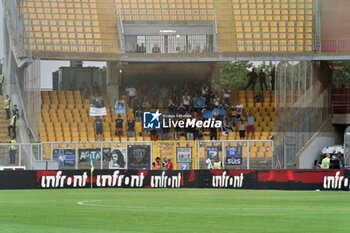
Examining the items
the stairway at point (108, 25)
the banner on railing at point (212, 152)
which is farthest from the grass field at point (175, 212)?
the stairway at point (108, 25)

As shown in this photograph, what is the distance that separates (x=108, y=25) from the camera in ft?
153

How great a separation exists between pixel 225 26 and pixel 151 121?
26.6 feet

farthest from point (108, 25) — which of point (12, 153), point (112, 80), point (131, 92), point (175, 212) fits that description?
point (175, 212)

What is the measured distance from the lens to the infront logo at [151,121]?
43469mm

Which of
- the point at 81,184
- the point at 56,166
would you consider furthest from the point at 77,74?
the point at 81,184

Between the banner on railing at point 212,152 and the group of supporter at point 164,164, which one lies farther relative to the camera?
the banner on railing at point 212,152

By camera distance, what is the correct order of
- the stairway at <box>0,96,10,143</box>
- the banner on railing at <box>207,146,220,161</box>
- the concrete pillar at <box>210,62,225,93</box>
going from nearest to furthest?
the banner on railing at <box>207,146,220,161</box> < the stairway at <box>0,96,10,143</box> < the concrete pillar at <box>210,62,225,93</box>

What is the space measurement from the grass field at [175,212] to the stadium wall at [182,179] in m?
2.03

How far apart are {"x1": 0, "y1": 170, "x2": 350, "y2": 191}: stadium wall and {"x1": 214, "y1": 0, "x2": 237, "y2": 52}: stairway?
14.6m

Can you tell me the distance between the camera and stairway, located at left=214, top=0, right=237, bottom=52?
4547cm

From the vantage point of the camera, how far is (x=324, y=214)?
1883cm

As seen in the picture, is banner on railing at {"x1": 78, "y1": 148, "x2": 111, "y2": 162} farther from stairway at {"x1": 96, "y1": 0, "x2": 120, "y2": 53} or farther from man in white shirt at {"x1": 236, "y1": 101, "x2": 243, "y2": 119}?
man in white shirt at {"x1": 236, "y1": 101, "x2": 243, "y2": 119}

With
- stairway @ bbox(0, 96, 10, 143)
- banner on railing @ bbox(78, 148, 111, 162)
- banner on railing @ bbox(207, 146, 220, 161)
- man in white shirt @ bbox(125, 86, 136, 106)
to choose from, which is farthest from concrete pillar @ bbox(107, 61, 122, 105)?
banner on railing @ bbox(207, 146, 220, 161)

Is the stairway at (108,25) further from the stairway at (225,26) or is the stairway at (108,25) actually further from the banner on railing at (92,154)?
the banner on railing at (92,154)
